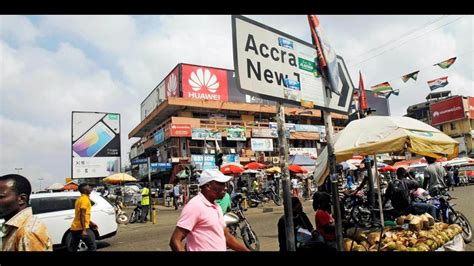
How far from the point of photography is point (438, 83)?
105ft

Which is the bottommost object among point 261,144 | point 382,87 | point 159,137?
point 261,144

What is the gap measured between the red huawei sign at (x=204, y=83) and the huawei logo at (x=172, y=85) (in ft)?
5.12

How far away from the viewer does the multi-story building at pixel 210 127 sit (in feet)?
120

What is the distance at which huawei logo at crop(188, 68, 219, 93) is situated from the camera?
134 feet

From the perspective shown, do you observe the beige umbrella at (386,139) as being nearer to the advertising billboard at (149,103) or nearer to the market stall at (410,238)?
the market stall at (410,238)

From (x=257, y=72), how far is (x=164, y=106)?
36275 mm

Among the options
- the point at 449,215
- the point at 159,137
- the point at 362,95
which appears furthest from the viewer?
the point at 159,137

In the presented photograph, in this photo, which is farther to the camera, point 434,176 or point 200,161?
point 200,161

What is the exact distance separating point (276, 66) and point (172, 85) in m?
40.1

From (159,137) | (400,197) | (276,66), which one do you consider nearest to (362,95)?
(400,197)

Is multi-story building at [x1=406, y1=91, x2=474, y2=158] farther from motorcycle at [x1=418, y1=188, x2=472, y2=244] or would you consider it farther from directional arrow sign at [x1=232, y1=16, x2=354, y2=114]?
directional arrow sign at [x1=232, y1=16, x2=354, y2=114]

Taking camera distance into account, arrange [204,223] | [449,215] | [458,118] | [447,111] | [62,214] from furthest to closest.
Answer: [447,111]
[458,118]
[62,214]
[449,215]
[204,223]

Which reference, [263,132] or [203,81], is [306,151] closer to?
[263,132]
